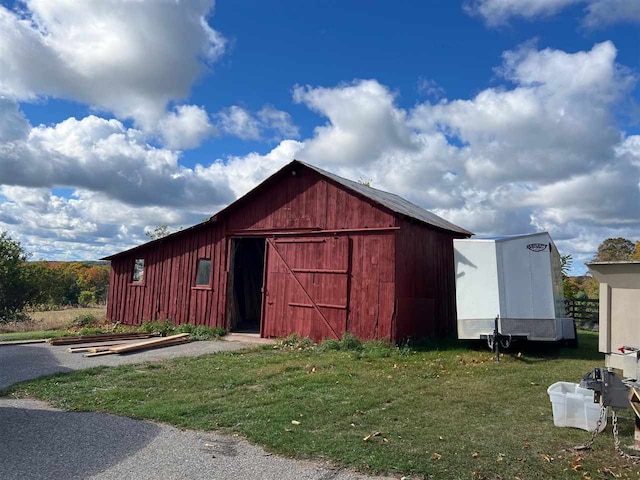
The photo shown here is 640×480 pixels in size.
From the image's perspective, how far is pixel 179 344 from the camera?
13812 mm

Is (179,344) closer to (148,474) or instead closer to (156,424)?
(156,424)

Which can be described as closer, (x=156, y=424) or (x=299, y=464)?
(x=299, y=464)

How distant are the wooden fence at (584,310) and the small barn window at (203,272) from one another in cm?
1507

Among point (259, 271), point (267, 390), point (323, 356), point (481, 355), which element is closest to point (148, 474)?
point (267, 390)

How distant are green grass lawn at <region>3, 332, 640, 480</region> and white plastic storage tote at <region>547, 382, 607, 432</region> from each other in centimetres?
14

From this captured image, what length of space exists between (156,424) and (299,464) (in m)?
2.35

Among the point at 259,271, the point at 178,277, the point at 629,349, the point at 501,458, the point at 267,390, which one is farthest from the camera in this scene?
the point at 259,271

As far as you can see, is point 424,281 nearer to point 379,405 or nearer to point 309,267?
point 309,267

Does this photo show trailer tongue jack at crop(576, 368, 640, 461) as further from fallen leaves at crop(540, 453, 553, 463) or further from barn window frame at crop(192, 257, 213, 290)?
barn window frame at crop(192, 257, 213, 290)

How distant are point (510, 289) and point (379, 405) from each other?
579cm

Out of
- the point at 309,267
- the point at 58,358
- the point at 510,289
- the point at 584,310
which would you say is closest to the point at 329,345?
the point at 309,267

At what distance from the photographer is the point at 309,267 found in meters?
13.9

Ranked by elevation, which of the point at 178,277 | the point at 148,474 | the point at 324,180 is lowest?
the point at 148,474

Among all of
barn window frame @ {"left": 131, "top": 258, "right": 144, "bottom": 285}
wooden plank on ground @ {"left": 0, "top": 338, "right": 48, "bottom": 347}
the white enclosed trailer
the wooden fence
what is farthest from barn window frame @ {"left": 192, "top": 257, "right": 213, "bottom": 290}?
the wooden fence
